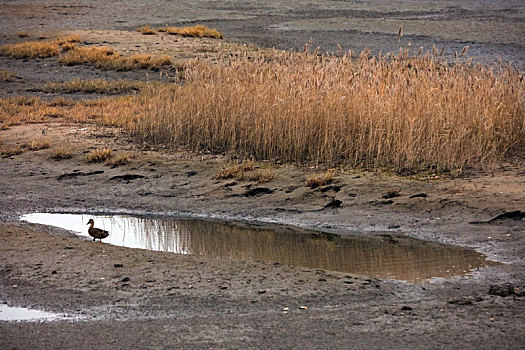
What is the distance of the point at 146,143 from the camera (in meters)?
12.8

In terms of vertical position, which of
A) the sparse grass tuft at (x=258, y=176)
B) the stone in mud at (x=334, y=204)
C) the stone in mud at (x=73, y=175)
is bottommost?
the stone in mud at (x=73, y=175)

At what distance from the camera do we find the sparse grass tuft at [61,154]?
1211cm

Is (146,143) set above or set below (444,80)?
below

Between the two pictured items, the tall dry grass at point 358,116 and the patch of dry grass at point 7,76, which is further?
the patch of dry grass at point 7,76

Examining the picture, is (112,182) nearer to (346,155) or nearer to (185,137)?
(185,137)

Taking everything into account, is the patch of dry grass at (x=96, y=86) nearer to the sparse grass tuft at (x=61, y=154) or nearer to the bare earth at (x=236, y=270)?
the bare earth at (x=236, y=270)

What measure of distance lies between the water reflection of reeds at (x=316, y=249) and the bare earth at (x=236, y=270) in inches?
12.3

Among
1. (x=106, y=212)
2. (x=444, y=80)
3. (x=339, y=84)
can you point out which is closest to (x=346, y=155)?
(x=339, y=84)

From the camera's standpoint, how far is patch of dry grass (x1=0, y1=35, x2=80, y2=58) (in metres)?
24.8

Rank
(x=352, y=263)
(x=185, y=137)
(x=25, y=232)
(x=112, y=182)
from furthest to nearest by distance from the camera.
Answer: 1. (x=185, y=137)
2. (x=112, y=182)
3. (x=25, y=232)
4. (x=352, y=263)

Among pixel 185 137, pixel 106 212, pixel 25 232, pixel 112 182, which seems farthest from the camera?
pixel 185 137

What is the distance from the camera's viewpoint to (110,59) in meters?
23.5

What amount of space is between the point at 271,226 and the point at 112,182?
3.10 m

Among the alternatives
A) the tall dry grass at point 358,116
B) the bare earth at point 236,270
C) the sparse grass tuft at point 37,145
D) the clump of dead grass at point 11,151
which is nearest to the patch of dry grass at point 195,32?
the bare earth at point 236,270
